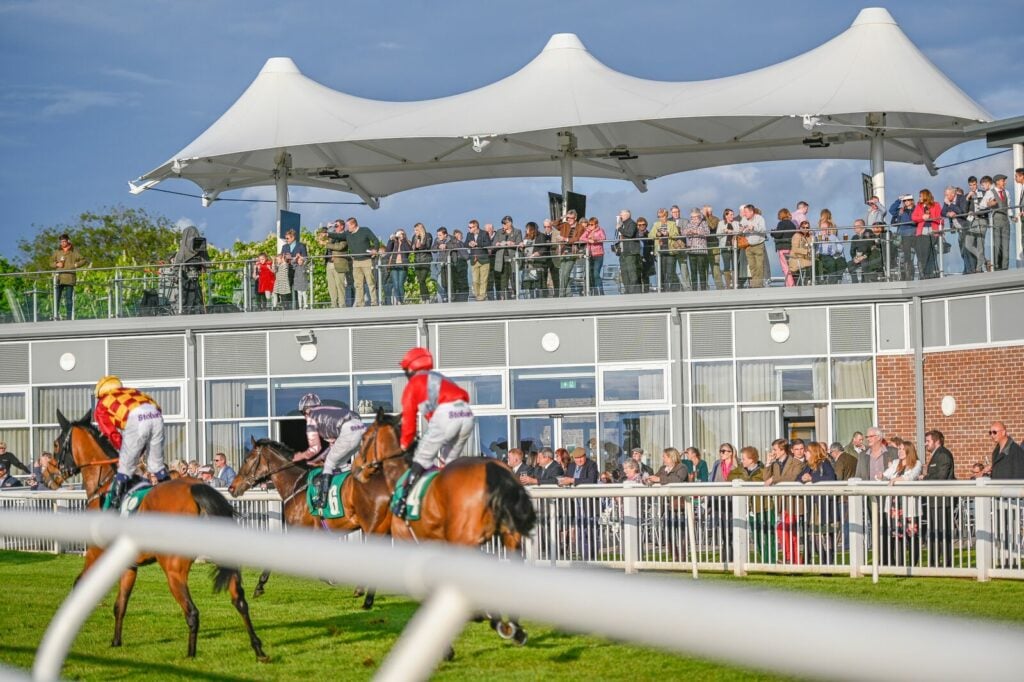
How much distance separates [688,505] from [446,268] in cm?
1060

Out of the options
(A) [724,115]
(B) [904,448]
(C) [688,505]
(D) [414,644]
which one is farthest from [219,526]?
(A) [724,115]

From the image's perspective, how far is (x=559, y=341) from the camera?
2503cm

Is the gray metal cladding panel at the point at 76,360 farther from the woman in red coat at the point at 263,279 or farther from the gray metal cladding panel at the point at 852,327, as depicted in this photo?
the gray metal cladding panel at the point at 852,327

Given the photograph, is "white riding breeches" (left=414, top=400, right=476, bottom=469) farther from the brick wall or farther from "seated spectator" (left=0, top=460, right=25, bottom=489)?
"seated spectator" (left=0, top=460, right=25, bottom=489)

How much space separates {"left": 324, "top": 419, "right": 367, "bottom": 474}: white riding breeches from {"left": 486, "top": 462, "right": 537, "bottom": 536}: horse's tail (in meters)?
4.13

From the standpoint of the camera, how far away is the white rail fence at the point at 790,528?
14.0 m

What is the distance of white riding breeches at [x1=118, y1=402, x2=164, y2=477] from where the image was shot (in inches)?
436

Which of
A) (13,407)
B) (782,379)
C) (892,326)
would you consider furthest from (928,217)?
(13,407)

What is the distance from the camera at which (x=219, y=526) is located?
3.26m

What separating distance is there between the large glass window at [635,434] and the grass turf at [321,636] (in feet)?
30.8

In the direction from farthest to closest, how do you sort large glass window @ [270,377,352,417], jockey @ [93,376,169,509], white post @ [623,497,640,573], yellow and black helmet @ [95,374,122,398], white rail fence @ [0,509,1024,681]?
large glass window @ [270,377,352,417]
white post @ [623,497,640,573]
yellow and black helmet @ [95,374,122,398]
jockey @ [93,376,169,509]
white rail fence @ [0,509,1024,681]

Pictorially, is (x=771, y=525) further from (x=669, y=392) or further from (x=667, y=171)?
(x=667, y=171)

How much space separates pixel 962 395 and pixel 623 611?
71.3ft

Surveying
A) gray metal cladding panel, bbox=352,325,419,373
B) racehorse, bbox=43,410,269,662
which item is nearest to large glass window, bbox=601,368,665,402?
gray metal cladding panel, bbox=352,325,419,373
